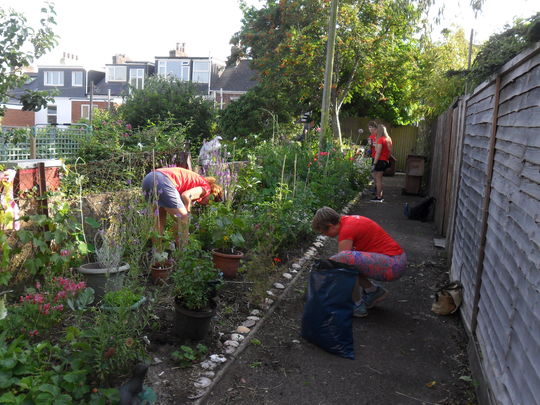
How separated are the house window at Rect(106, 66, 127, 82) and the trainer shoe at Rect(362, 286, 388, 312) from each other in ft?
180

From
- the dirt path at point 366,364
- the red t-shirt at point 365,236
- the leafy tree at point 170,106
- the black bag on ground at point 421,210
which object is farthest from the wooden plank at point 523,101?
the leafy tree at point 170,106

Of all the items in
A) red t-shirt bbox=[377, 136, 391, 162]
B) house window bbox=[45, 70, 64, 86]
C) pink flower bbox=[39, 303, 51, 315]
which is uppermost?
house window bbox=[45, 70, 64, 86]

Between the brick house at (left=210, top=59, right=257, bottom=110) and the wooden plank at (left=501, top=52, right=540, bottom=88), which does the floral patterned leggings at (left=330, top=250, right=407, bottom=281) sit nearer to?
the wooden plank at (left=501, top=52, right=540, bottom=88)

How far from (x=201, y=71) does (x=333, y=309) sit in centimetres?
5011

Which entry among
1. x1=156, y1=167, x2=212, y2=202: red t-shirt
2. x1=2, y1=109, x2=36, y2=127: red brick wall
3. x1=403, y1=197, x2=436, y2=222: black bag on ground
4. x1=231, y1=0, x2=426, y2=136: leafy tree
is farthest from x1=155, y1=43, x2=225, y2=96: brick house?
x1=156, y1=167, x2=212, y2=202: red t-shirt

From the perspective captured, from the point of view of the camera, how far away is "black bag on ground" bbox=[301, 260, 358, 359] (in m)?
3.97

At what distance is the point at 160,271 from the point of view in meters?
4.84

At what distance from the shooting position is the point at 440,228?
854 cm

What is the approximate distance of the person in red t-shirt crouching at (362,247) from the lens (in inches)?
175

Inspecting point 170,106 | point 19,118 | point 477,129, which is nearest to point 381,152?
point 477,129

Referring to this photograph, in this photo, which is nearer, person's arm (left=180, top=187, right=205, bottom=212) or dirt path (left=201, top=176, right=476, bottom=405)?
dirt path (left=201, top=176, right=476, bottom=405)

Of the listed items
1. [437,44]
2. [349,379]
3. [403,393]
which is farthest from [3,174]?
[437,44]

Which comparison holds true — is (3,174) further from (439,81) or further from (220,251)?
(439,81)

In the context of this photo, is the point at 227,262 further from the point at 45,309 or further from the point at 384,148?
the point at 384,148
